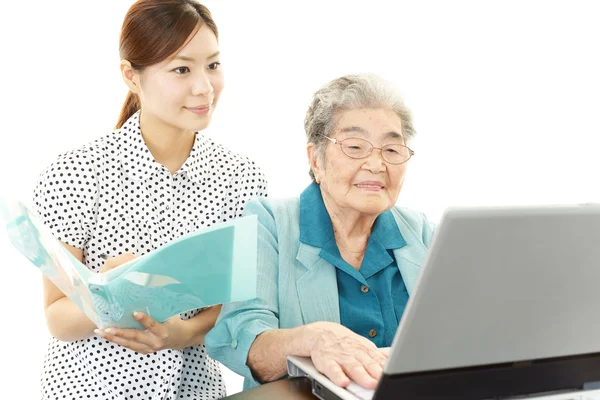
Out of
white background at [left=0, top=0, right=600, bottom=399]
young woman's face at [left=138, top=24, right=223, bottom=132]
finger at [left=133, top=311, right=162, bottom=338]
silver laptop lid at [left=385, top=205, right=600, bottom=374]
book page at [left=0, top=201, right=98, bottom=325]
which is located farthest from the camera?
white background at [left=0, top=0, right=600, bottom=399]

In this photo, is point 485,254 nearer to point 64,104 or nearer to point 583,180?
point 64,104

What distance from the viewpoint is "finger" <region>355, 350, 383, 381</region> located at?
106cm

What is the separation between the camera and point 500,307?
0.86 meters

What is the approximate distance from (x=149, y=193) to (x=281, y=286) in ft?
1.42

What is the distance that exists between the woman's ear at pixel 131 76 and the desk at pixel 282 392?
922 millimetres

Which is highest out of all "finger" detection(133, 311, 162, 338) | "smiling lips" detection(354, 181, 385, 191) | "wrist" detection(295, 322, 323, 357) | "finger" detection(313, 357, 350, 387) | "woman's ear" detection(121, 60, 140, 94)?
"woman's ear" detection(121, 60, 140, 94)

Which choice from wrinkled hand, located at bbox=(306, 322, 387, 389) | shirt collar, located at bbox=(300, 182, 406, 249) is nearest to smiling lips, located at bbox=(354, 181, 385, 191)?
shirt collar, located at bbox=(300, 182, 406, 249)

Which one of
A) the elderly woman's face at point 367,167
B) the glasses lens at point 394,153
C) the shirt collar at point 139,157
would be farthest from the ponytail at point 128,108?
the glasses lens at point 394,153

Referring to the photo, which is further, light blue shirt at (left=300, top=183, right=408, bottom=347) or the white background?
the white background

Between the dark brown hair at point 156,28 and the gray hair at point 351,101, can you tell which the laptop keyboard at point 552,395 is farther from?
the dark brown hair at point 156,28

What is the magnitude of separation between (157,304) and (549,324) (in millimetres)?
717

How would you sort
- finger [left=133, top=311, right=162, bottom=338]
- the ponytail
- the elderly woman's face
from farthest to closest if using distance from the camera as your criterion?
1. the ponytail
2. the elderly woman's face
3. finger [left=133, top=311, right=162, bottom=338]

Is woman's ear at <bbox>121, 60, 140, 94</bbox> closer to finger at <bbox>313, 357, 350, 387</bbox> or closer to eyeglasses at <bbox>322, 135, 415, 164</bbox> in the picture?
eyeglasses at <bbox>322, 135, 415, 164</bbox>

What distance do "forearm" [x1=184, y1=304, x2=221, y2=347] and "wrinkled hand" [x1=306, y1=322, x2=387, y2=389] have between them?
0.45m
